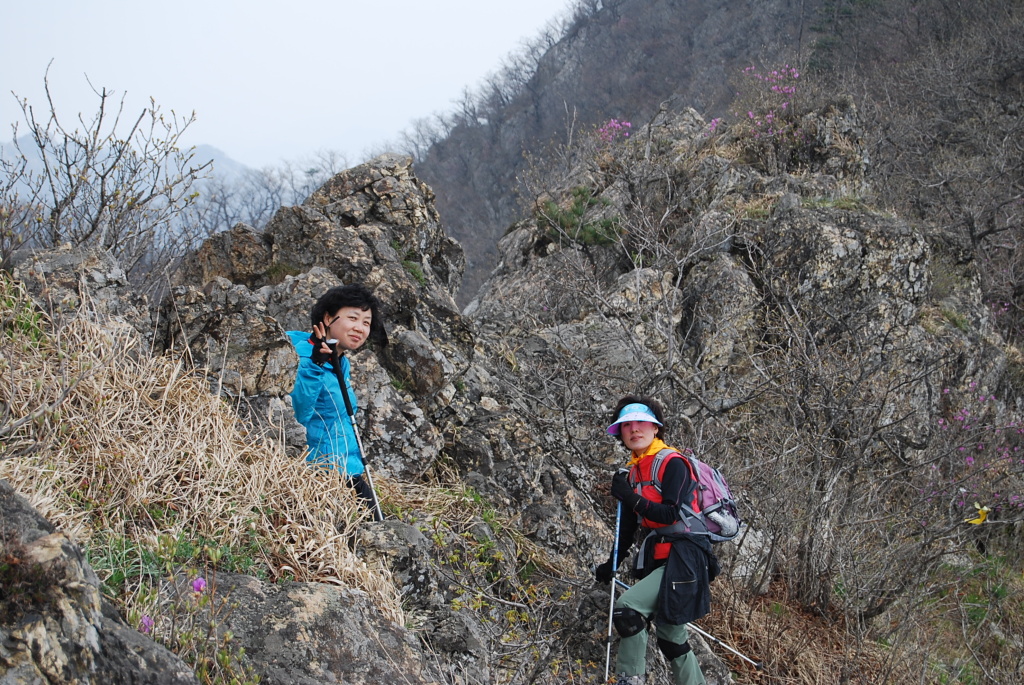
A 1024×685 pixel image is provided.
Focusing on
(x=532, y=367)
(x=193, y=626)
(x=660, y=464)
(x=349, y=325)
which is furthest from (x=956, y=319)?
(x=193, y=626)

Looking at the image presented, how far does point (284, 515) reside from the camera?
2.78m

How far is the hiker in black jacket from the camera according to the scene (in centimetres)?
339

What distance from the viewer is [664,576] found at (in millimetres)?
3408

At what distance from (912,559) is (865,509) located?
76cm

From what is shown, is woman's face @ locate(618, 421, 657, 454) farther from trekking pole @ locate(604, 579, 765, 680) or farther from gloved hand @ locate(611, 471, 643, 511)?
trekking pole @ locate(604, 579, 765, 680)

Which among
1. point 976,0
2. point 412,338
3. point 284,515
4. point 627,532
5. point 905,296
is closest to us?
point 284,515

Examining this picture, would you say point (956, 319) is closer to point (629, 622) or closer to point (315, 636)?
point (629, 622)

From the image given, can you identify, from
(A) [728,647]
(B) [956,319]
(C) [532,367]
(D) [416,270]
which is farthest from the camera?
(B) [956,319]

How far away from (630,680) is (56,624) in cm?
283

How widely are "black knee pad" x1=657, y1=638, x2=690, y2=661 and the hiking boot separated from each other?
0.68 feet

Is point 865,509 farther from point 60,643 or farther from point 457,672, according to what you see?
point 60,643

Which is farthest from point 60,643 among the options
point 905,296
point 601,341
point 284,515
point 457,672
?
point 905,296

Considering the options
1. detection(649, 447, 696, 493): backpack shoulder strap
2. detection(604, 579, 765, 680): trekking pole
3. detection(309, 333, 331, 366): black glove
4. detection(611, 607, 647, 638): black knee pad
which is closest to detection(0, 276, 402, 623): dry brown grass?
detection(309, 333, 331, 366): black glove

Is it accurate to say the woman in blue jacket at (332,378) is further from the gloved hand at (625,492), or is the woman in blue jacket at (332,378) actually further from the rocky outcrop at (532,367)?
the gloved hand at (625,492)
